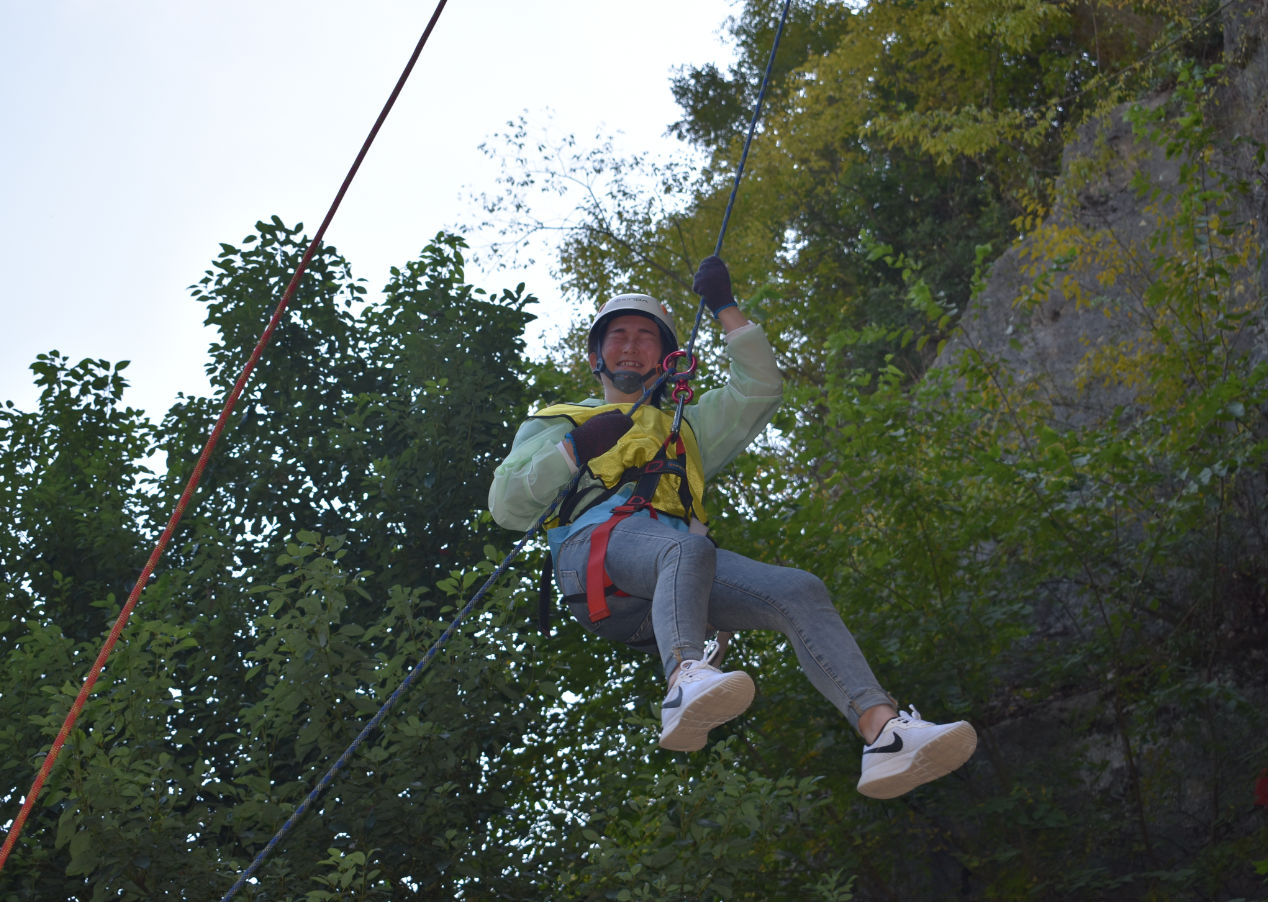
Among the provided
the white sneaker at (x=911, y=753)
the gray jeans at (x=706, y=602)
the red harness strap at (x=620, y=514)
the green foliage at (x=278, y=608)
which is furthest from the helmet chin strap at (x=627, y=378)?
the green foliage at (x=278, y=608)

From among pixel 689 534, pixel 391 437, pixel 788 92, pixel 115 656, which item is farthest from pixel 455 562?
pixel 788 92

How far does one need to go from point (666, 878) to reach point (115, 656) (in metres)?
2.80

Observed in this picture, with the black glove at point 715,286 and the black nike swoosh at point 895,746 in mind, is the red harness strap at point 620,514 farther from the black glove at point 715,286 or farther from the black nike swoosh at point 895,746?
the black nike swoosh at point 895,746

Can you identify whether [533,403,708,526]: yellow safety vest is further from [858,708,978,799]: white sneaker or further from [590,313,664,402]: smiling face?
[858,708,978,799]: white sneaker

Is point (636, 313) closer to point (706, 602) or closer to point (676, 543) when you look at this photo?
point (676, 543)

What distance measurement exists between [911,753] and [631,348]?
1.67m

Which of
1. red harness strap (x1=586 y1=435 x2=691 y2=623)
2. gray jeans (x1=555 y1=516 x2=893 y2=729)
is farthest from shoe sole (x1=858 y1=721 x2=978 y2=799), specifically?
red harness strap (x1=586 y1=435 x2=691 y2=623)

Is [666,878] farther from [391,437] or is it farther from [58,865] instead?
[391,437]

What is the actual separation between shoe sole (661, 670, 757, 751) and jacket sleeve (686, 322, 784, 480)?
1153 millimetres

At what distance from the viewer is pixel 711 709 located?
3.23 meters

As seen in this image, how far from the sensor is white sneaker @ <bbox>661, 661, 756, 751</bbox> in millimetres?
3197

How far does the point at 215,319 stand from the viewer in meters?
8.52

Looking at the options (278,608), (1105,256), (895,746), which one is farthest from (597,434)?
(1105,256)

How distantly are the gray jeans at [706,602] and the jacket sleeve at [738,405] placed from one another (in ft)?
1.74
